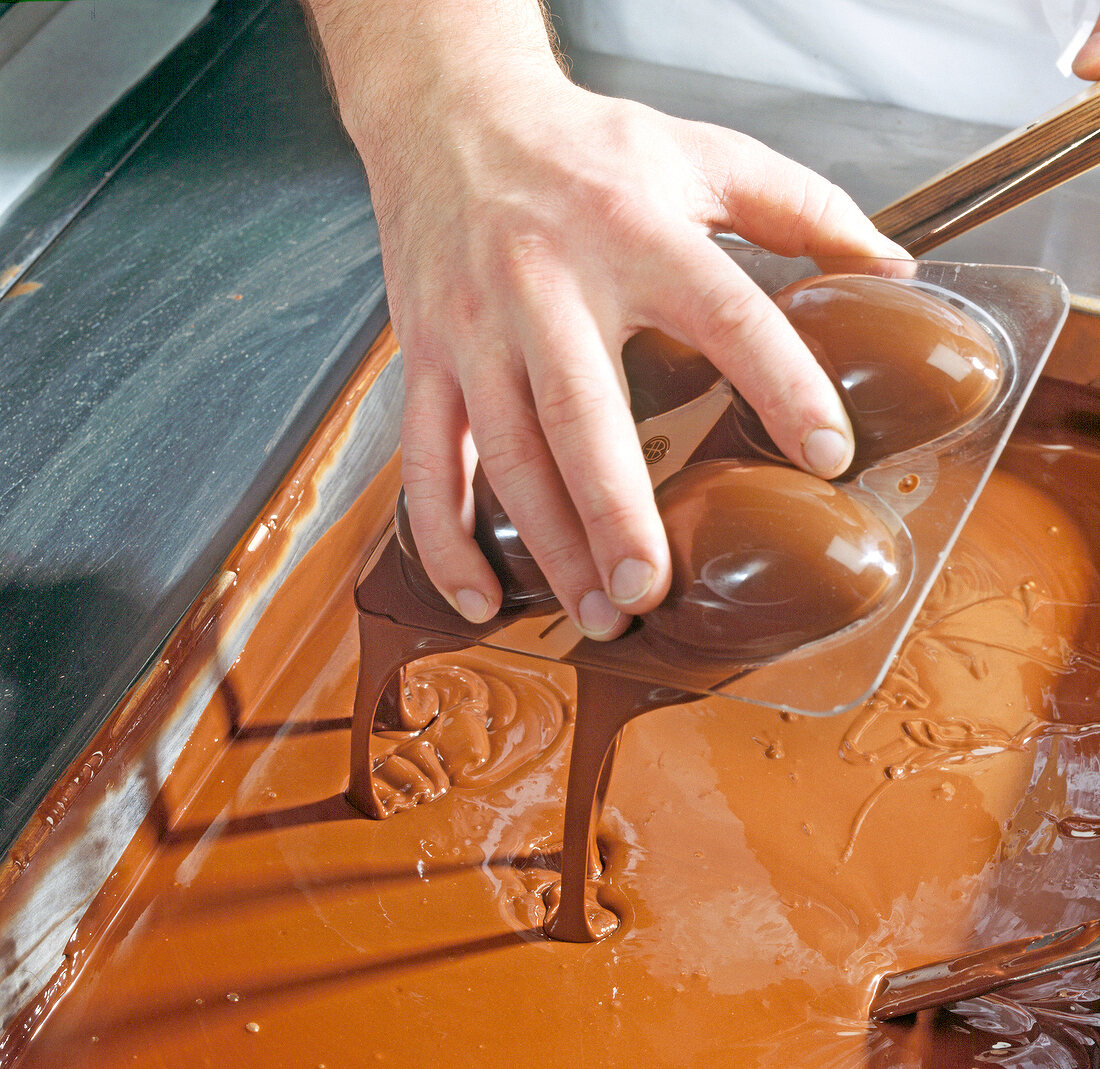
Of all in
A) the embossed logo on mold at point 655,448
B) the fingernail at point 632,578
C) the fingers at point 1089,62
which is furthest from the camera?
the fingers at point 1089,62

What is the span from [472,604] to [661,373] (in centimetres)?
20

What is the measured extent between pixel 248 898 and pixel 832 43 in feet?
3.83

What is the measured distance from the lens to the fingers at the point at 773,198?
2.23ft

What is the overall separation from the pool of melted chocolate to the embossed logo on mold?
31 cm

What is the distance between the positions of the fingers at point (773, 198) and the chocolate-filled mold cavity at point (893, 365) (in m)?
0.07

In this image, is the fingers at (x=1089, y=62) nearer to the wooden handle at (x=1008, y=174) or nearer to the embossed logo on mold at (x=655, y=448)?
the wooden handle at (x=1008, y=174)

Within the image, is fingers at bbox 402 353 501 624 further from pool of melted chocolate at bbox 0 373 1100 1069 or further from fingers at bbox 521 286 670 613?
pool of melted chocolate at bbox 0 373 1100 1069

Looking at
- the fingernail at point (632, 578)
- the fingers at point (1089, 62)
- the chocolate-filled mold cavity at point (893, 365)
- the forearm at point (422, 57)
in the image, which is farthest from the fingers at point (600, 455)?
the fingers at point (1089, 62)

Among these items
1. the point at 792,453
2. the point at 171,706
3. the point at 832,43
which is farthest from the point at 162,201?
the point at 792,453

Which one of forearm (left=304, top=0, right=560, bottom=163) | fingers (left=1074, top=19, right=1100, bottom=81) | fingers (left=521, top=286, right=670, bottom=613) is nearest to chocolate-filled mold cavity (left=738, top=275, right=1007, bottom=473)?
fingers (left=521, top=286, right=670, bottom=613)

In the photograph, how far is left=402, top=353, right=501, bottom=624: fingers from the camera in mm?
622

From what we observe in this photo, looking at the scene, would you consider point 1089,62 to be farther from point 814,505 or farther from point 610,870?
point 610,870

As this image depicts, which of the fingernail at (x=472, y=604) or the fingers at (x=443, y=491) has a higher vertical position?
the fingers at (x=443, y=491)

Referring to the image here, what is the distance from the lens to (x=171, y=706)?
2.56ft
